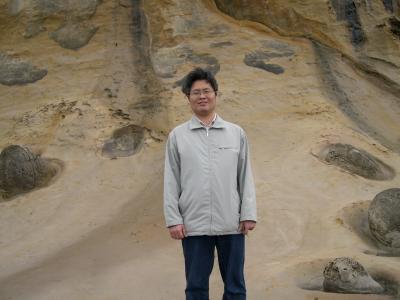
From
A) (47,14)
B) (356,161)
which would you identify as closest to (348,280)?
(356,161)

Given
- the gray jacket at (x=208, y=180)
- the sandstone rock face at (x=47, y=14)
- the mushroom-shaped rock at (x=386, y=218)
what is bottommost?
the mushroom-shaped rock at (x=386, y=218)

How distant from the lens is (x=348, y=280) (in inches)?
146

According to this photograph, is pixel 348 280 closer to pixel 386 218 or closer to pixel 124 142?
pixel 386 218

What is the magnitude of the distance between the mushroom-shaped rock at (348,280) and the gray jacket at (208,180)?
5.27 feet

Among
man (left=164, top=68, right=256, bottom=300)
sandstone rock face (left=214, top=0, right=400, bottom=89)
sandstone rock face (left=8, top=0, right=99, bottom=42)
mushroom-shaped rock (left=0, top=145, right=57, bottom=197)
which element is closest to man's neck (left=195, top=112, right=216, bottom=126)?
man (left=164, top=68, right=256, bottom=300)

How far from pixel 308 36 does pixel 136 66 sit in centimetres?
272

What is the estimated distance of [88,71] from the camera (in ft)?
27.5

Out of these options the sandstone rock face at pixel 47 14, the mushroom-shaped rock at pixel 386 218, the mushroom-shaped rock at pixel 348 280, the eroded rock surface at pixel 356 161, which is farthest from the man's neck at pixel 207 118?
the sandstone rock face at pixel 47 14

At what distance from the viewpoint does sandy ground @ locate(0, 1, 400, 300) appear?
4.20 meters

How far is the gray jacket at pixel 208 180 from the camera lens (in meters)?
2.38

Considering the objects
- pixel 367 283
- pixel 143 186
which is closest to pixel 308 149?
pixel 143 186

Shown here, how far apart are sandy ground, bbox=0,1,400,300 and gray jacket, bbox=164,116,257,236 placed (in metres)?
1.42

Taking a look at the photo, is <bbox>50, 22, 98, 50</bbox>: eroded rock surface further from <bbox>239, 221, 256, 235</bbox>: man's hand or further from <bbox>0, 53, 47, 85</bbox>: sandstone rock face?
<bbox>239, 221, 256, 235</bbox>: man's hand

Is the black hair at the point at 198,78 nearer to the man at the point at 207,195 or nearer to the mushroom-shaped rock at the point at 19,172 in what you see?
the man at the point at 207,195
